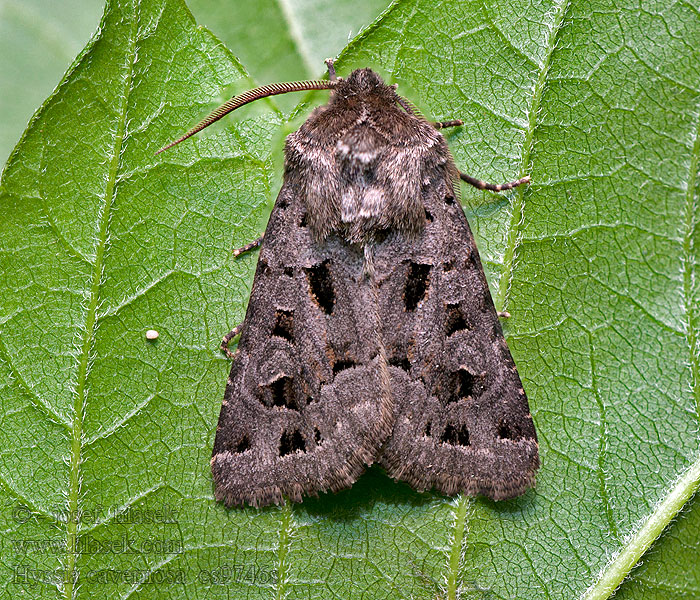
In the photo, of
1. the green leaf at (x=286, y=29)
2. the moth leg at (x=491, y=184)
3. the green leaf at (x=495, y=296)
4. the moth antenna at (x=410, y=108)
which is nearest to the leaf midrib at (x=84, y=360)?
the green leaf at (x=495, y=296)

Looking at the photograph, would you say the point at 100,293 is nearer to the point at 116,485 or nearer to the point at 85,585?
the point at 116,485

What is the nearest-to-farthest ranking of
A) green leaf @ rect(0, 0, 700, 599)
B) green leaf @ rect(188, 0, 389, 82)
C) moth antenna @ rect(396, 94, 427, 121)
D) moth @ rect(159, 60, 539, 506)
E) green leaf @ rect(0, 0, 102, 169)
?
1. green leaf @ rect(0, 0, 700, 599)
2. moth @ rect(159, 60, 539, 506)
3. moth antenna @ rect(396, 94, 427, 121)
4. green leaf @ rect(188, 0, 389, 82)
5. green leaf @ rect(0, 0, 102, 169)

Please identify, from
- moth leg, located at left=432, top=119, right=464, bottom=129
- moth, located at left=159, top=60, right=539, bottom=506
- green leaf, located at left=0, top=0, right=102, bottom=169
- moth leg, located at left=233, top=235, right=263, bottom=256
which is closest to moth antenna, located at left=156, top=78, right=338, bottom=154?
moth, located at left=159, top=60, right=539, bottom=506

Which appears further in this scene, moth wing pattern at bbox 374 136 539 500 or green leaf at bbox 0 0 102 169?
green leaf at bbox 0 0 102 169

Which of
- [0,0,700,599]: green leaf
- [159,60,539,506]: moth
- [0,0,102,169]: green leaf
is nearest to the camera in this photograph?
[0,0,700,599]: green leaf

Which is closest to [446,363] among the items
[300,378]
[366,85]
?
[300,378]

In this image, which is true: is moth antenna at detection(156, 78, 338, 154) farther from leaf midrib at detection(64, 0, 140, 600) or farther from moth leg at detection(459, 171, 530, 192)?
moth leg at detection(459, 171, 530, 192)
